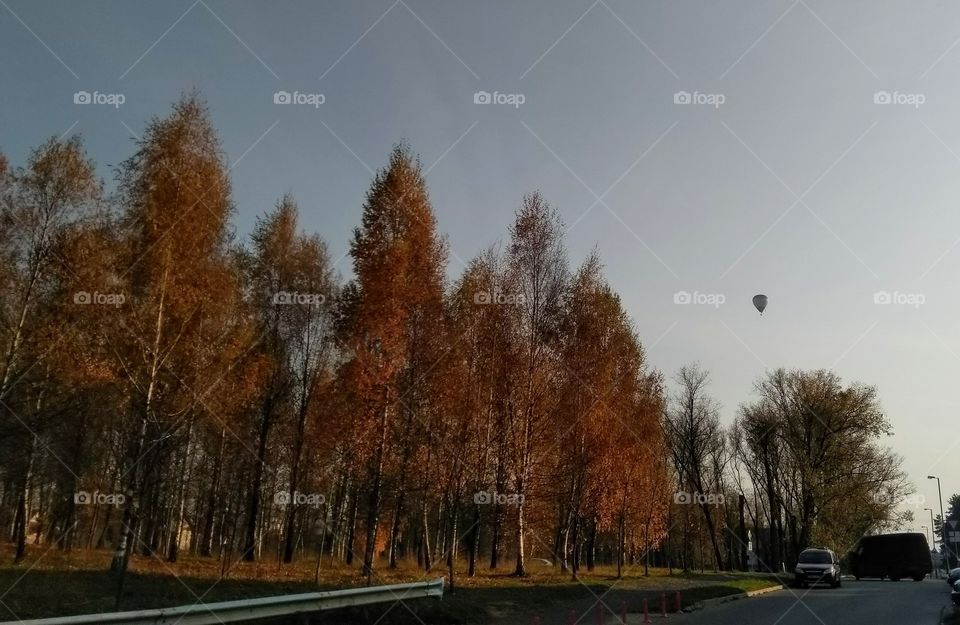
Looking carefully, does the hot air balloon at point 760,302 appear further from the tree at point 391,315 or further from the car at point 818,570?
the tree at point 391,315

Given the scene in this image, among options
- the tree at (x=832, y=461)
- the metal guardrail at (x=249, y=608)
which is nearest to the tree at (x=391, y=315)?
the metal guardrail at (x=249, y=608)

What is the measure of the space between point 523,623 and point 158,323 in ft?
40.4

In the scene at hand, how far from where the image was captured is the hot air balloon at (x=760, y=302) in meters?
40.2

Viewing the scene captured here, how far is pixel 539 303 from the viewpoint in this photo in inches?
1174

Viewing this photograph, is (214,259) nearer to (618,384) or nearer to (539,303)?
(539,303)

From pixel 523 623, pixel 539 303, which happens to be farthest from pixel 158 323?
pixel 539 303

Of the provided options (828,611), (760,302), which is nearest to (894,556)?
(760,302)

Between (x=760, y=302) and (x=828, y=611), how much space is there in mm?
21350

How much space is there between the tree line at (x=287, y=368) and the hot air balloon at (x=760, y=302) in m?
7.30

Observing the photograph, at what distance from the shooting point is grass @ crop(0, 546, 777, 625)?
14734 millimetres

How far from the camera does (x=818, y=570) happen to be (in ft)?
124

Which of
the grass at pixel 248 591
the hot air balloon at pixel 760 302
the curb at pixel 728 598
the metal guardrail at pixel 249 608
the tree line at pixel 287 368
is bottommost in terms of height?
the curb at pixel 728 598

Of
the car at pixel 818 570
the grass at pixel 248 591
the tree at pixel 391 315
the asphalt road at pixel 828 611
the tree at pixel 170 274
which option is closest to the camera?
the grass at pixel 248 591

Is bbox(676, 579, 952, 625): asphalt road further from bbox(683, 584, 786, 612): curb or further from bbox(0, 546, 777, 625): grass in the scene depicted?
bbox(0, 546, 777, 625): grass
